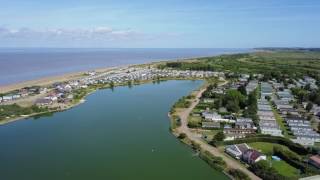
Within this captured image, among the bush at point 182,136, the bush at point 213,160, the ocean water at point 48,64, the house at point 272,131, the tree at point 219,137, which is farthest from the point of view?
the ocean water at point 48,64

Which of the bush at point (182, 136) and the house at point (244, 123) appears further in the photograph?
the house at point (244, 123)

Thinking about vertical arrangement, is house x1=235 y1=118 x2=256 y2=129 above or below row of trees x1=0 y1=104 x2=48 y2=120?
below

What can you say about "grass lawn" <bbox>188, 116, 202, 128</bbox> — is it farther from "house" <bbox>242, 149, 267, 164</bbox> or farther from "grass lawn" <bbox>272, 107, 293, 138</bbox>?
"house" <bbox>242, 149, 267, 164</bbox>

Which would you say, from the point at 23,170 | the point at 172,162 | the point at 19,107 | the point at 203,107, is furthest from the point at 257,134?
the point at 19,107

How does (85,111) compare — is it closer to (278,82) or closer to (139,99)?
(139,99)

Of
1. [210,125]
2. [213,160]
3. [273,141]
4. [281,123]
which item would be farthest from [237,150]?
[281,123]

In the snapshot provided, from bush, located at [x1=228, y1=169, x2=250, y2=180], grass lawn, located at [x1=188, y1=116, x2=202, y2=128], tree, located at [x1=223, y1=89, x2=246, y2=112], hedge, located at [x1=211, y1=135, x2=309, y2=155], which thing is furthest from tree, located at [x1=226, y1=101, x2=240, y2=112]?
bush, located at [x1=228, y1=169, x2=250, y2=180]

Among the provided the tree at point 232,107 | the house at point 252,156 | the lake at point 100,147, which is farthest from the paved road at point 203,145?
the tree at point 232,107

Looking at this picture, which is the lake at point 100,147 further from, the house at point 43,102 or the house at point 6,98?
the house at point 6,98
